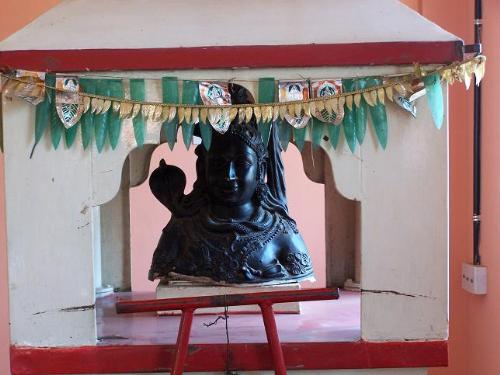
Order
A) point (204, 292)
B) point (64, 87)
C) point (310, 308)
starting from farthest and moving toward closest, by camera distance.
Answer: point (310, 308), point (204, 292), point (64, 87)

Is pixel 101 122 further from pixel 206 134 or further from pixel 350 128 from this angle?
pixel 350 128

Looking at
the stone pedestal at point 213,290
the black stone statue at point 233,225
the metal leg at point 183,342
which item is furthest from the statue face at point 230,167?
the metal leg at point 183,342

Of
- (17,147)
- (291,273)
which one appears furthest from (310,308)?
(17,147)

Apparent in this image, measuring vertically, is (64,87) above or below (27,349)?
above

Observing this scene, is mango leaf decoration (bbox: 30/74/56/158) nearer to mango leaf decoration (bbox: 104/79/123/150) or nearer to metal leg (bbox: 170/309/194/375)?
mango leaf decoration (bbox: 104/79/123/150)

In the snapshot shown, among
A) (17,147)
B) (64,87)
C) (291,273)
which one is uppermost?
(64,87)

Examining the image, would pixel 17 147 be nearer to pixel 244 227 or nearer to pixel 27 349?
pixel 27 349

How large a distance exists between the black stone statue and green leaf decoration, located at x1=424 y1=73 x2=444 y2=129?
0.37 meters

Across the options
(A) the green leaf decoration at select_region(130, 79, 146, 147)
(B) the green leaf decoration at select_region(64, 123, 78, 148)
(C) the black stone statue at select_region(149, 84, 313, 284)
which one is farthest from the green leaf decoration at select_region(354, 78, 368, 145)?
(B) the green leaf decoration at select_region(64, 123, 78, 148)

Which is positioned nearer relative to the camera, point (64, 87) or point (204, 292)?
point (64, 87)

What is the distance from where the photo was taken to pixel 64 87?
4.31 feet

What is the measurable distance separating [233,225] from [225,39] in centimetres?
43

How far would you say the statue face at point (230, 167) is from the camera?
1.56m

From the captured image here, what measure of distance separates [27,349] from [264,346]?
1.41 feet
